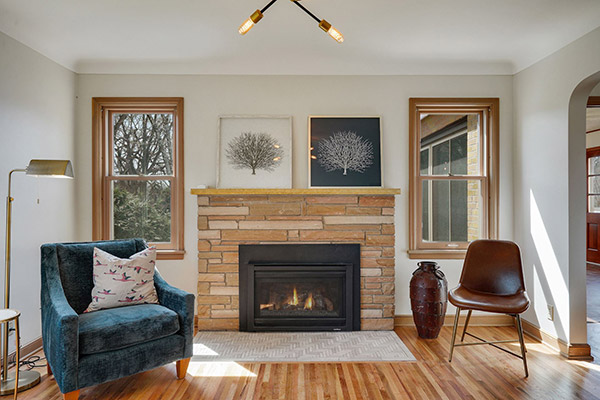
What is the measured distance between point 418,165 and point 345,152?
771 mm

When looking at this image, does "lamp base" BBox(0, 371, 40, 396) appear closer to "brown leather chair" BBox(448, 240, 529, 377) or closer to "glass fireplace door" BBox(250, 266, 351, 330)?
"glass fireplace door" BBox(250, 266, 351, 330)

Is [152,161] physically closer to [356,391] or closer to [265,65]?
[265,65]

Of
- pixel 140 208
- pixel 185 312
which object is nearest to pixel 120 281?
pixel 185 312

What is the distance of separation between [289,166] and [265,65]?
1022 millimetres

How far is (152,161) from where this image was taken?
383 cm

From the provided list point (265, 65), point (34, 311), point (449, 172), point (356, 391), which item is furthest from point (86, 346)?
point (449, 172)

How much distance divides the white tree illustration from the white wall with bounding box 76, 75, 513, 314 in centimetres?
18

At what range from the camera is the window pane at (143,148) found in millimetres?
3828

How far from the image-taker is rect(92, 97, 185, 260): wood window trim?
3705 mm

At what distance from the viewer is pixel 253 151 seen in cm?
372

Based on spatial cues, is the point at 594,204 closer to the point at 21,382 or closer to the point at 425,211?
the point at 425,211

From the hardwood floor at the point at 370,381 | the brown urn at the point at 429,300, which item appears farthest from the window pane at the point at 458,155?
the hardwood floor at the point at 370,381

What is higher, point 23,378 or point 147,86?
point 147,86

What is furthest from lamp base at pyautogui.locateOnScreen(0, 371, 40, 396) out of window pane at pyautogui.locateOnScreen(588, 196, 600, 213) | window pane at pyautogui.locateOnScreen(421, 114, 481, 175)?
window pane at pyautogui.locateOnScreen(588, 196, 600, 213)
